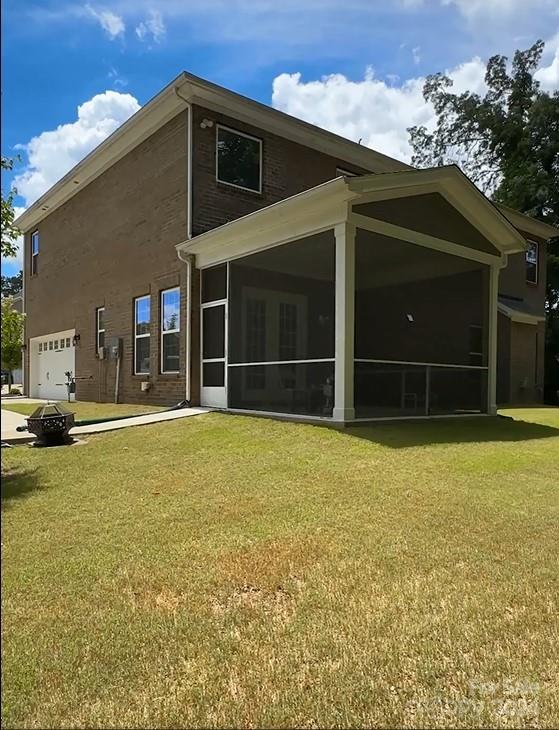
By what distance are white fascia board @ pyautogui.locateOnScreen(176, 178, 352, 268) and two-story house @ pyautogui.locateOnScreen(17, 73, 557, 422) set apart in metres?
0.03

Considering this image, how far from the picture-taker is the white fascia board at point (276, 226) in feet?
28.1

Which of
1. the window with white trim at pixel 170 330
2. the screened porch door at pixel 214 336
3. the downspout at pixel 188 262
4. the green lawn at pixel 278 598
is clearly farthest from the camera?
the window with white trim at pixel 170 330

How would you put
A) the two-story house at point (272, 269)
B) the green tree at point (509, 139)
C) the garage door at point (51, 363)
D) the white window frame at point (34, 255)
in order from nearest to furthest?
the two-story house at point (272, 269)
the garage door at point (51, 363)
the white window frame at point (34, 255)
the green tree at point (509, 139)

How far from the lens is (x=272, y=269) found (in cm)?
Result: 1270

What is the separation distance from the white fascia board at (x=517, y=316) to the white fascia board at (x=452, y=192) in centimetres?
530

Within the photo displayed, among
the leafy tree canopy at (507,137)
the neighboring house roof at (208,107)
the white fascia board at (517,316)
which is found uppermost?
the leafy tree canopy at (507,137)

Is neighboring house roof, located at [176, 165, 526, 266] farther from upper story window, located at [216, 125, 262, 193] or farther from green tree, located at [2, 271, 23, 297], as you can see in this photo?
green tree, located at [2, 271, 23, 297]

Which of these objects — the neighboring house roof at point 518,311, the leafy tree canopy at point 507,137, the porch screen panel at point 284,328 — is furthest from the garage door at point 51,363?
the leafy tree canopy at point 507,137

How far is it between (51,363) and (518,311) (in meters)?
15.7

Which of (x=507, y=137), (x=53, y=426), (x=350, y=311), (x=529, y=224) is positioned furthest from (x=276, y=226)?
(x=507, y=137)

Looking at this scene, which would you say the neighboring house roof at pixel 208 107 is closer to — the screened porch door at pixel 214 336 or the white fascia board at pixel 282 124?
the white fascia board at pixel 282 124

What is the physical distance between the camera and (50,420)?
7.20 metres

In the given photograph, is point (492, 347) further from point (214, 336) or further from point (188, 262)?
point (188, 262)

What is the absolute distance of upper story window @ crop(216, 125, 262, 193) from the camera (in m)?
12.1
